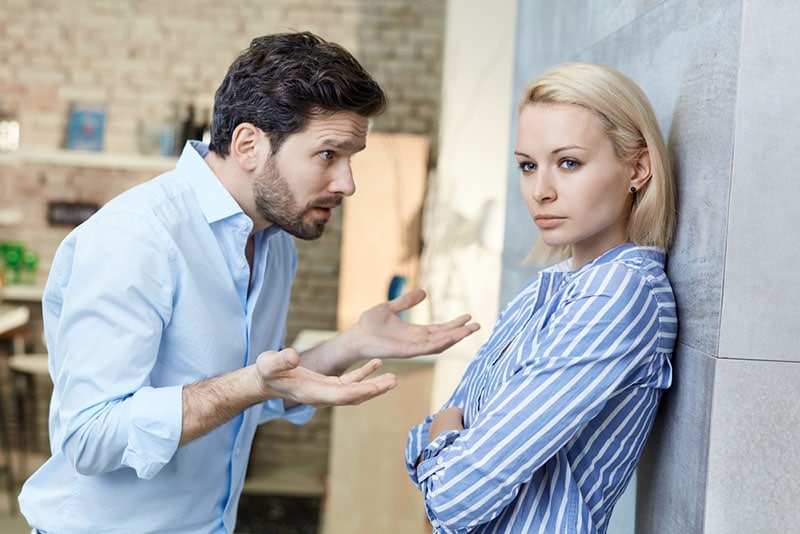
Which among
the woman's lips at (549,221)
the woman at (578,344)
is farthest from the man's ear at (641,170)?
the woman's lips at (549,221)

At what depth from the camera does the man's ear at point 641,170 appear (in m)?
1.31

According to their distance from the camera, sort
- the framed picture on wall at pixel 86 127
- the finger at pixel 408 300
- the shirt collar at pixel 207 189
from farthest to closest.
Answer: the framed picture on wall at pixel 86 127, the finger at pixel 408 300, the shirt collar at pixel 207 189

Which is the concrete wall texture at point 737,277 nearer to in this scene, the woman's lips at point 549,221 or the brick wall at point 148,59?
the woman's lips at point 549,221

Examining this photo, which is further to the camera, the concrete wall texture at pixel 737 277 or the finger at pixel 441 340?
the finger at pixel 441 340

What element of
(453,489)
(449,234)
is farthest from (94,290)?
(449,234)

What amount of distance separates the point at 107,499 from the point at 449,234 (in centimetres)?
384

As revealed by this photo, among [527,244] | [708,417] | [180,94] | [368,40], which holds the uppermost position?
[368,40]

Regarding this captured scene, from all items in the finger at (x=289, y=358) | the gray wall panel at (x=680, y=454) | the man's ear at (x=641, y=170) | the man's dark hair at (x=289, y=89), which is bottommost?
the gray wall panel at (x=680, y=454)

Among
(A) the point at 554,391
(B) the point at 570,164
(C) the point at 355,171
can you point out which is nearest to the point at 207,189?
(B) the point at 570,164

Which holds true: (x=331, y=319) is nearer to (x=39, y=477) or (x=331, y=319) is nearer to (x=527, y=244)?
(x=527, y=244)

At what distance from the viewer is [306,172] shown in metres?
1.72

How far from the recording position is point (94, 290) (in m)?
1.46

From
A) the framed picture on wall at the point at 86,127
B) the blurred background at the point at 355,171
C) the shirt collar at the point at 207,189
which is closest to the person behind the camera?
the shirt collar at the point at 207,189

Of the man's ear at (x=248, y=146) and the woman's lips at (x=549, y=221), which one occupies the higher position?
the man's ear at (x=248, y=146)
